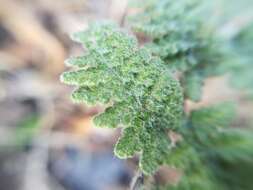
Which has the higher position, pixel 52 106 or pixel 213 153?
pixel 52 106

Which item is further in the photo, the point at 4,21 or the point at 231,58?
the point at 4,21

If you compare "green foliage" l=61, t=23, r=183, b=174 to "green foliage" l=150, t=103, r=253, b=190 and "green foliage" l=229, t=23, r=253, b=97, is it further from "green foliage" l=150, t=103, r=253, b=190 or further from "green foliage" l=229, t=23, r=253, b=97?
"green foliage" l=229, t=23, r=253, b=97

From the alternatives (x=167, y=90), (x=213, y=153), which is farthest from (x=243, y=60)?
(x=167, y=90)

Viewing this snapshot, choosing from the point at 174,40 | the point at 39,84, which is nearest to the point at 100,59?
the point at 174,40

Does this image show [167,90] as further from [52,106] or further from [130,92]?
[52,106]

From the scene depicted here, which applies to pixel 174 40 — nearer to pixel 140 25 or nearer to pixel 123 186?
pixel 140 25

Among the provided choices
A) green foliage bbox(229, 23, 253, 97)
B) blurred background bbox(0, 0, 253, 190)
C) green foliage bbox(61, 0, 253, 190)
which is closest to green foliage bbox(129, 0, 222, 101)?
green foliage bbox(61, 0, 253, 190)
